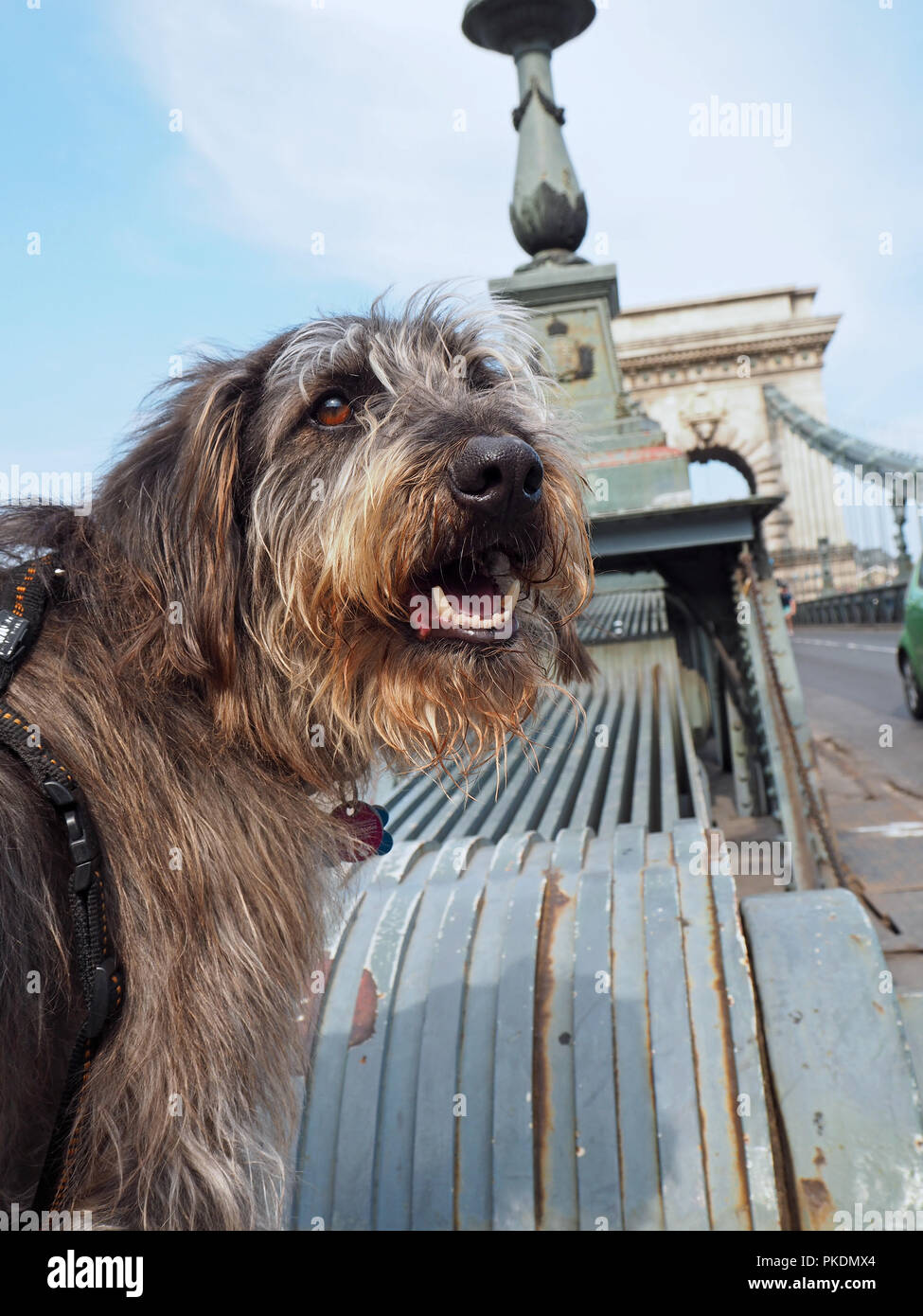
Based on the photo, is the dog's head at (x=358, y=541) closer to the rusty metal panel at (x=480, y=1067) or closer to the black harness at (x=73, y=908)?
the black harness at (x=73, y=908)

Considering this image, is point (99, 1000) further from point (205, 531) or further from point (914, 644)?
point (914, 644)

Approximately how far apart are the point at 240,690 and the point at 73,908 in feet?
1.60

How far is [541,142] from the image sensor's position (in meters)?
7.57

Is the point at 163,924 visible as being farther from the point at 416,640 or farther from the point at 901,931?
the point at 901,931

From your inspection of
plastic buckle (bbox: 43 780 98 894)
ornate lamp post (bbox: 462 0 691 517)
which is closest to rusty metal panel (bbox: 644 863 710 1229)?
plastic buckle (bbox: 43 780 98 894)

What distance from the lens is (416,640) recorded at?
6.18 feet

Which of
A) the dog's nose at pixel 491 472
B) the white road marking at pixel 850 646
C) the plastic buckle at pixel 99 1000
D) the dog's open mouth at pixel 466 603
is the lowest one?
the white road marking at pixel 850 646

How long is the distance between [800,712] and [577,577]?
3888 mm

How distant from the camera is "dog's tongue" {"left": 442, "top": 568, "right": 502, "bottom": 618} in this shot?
1891mm

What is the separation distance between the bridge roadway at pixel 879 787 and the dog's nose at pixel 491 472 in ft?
12.5

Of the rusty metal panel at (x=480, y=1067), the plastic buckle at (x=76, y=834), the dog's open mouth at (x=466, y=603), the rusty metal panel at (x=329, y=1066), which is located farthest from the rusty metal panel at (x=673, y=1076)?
the plastic buckle at (x=76, y=834)

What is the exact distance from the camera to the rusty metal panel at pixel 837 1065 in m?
2.11
